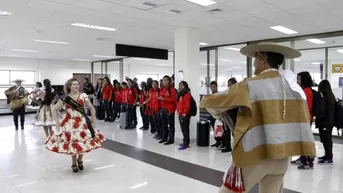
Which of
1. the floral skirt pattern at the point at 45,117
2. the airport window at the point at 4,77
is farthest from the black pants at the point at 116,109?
the airport window at the point at 4,77

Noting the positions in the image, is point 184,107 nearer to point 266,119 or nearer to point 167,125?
point 167,125

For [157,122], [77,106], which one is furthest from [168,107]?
[77,106]

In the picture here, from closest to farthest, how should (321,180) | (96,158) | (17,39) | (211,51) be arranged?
(321,180) < (96,158) < (17,39) < (211,51)

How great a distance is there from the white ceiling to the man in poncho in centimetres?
320

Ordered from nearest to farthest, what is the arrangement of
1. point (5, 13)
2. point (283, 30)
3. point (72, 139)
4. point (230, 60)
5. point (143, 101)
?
point (72, 139), point (5, 13), point (283, 30), point (143, 101), point (230, 60)

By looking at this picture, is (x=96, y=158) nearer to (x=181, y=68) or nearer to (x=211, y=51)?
(x=181, y=68)

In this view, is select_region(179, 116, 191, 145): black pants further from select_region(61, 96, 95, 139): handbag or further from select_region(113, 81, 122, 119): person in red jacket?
select_region(113, 81, 122, 119): person in red jacket

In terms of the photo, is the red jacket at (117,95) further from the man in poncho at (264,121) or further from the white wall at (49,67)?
the man in poncho at (264,121)

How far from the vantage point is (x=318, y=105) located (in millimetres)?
4203

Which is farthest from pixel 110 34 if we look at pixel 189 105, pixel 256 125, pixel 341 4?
pixel 256 125

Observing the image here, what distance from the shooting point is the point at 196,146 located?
5867 millimetres

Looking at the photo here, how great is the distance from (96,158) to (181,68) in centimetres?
289

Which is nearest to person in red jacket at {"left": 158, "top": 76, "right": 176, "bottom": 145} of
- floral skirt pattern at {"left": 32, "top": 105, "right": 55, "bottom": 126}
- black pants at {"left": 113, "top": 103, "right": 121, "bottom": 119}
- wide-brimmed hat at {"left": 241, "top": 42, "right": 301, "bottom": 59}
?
floral skirt pattern at {"left": 32, "top": 105, "right": 55, "bottom": 126}

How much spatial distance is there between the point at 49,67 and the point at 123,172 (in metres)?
12.4
